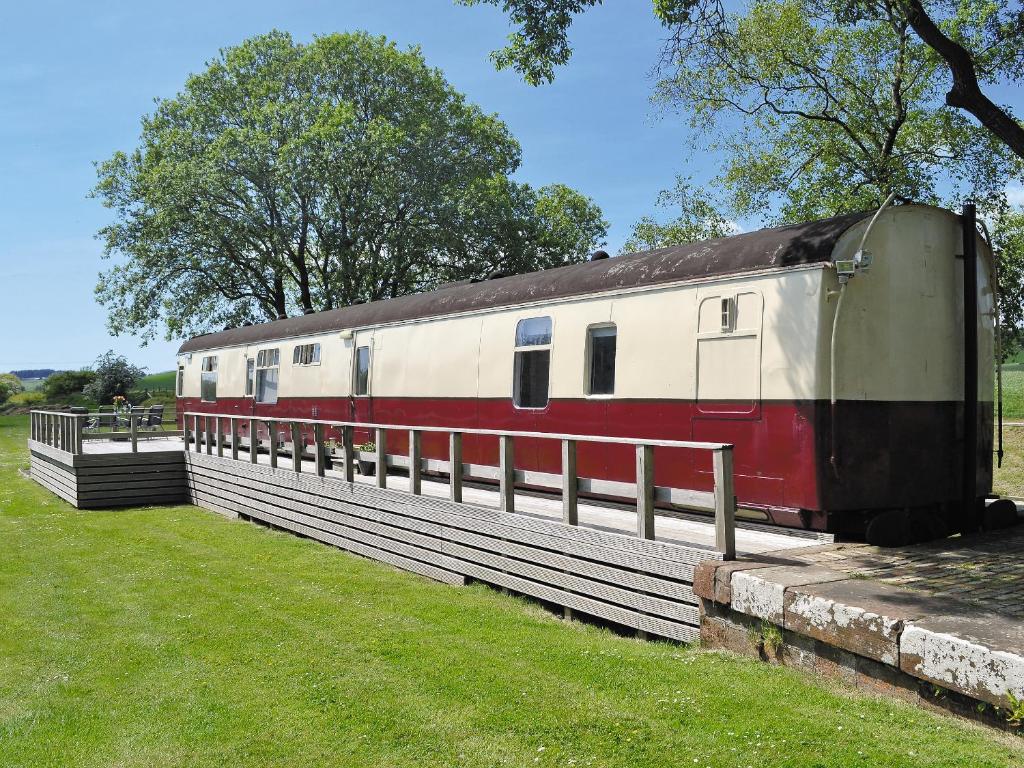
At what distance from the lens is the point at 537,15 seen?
11.5 metres

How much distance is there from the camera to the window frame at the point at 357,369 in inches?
553

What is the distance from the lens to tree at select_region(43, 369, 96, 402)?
2357 inches

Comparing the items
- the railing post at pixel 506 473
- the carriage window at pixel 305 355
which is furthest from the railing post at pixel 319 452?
the railing post at pixel 506 473

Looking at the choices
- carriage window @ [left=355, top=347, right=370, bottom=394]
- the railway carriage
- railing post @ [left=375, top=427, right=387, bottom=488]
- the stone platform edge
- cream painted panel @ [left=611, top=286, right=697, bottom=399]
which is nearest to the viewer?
the stone platform edge

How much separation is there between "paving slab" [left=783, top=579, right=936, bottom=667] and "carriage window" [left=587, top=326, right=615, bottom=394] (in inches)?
157

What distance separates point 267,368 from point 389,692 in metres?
13.3

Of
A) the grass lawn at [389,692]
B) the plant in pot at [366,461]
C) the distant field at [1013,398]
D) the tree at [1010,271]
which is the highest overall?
the tree at [1010,271]

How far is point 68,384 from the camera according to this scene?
60.5 meters

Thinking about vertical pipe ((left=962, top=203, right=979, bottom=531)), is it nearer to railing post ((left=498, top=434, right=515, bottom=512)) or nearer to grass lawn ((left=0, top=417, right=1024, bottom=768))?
grass lawn ((left=0, top=417, right=1024, bottom=768))

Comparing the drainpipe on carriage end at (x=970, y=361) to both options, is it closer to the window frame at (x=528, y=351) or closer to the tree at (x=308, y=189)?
the window frame at (x=528, y=351)

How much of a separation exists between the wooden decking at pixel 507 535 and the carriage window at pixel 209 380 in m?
5.31

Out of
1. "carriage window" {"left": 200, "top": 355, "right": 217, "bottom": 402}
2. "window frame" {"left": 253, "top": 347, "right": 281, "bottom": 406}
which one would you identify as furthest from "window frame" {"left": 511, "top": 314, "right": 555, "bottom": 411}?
"carriage window" {"left": 200, "top": 355, "right": 217, "bottom": 402}

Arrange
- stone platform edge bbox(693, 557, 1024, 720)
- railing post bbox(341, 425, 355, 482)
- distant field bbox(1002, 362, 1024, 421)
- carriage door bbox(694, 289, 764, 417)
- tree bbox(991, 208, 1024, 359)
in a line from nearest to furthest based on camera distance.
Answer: stone platform edge bbox(693, 557, 1024, 720) → carriage door bbox(694, 289, 764, 417) → railing post bbox(341, 425, 355, 482) → tree bbox(991, 208, 1024, 359) → distant field bbox(1002, 362, 1024, 421)

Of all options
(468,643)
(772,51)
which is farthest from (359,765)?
(772,51)
